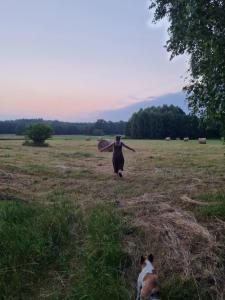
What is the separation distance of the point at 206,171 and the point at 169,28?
7.78 metres

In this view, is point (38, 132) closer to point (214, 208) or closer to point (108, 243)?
point (214, 208)

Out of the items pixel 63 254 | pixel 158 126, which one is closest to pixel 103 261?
pixel 63 254

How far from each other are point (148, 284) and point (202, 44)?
6734 mm

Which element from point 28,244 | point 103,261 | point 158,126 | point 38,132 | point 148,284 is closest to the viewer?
point 148,284

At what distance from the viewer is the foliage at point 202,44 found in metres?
10.0

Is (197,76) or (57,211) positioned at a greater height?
(197,76)

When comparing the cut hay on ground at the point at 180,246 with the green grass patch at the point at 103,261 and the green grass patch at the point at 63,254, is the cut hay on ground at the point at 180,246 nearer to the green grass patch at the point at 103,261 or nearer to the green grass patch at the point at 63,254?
the green grass patch at the point at 103,261

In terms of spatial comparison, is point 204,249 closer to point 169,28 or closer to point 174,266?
point 174,266

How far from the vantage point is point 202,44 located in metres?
10.4

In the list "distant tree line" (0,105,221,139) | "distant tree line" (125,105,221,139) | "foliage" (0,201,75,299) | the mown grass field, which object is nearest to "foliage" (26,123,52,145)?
the mown grass field

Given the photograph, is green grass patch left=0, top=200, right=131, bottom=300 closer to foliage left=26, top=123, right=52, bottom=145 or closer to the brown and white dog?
the brown and white dog

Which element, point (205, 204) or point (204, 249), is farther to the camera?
point (205, 204)

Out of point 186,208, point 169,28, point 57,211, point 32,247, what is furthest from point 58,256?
point 169,28

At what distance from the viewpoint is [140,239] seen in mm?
7992
